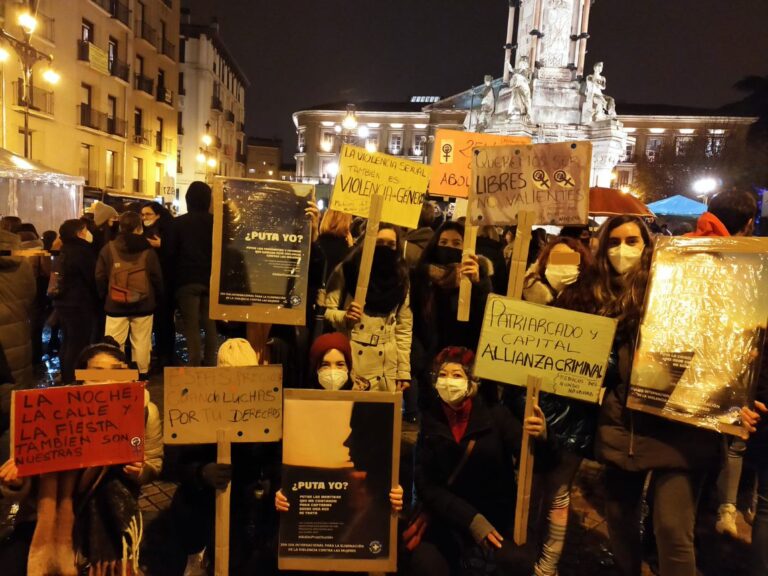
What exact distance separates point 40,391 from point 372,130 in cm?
7445

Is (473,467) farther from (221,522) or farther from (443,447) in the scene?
(221,522)

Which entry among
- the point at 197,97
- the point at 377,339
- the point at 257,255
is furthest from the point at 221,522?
the point at 197,97

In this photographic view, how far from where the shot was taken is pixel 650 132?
66750mm

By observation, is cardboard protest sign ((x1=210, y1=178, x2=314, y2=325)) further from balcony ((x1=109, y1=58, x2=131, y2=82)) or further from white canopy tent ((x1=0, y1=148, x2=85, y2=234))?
balcony ((x1=109, y1=58, x2=131, y2=82))

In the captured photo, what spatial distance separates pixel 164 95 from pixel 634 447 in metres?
34.6

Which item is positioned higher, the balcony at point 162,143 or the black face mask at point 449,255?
the balcony at point 162,143

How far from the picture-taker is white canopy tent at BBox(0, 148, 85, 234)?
36.9 feet

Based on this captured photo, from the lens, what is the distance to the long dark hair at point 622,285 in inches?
112

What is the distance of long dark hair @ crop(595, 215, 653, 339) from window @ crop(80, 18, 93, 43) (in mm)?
28343

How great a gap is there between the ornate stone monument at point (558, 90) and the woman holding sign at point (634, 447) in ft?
90.9

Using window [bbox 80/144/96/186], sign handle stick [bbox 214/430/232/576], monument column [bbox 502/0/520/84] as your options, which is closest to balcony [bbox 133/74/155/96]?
window [bbox 80/144/96/186]

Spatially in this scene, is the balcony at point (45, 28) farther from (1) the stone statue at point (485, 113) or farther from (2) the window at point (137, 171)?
(1) the stone statue at point (485, 113)

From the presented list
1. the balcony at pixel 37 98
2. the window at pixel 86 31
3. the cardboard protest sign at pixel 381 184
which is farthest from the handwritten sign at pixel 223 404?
the window at pixel 86 31

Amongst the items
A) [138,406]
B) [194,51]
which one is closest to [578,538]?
[138,406]
